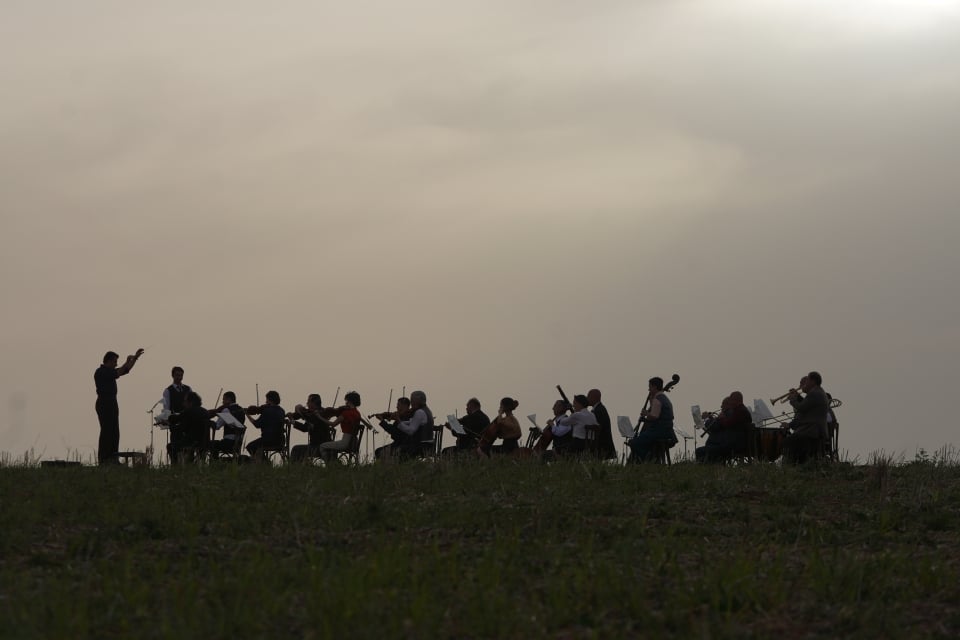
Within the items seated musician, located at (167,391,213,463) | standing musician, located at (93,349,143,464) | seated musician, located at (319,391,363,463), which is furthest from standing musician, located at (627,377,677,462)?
standing musician, located at (93,349,143,464)

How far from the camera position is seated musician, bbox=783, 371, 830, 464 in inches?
720

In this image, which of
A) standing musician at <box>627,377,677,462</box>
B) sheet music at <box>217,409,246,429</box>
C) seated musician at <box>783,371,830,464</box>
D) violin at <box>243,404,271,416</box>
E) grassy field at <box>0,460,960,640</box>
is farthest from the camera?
violin at <box>243,404,271,416</box>

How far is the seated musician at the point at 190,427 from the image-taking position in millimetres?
19359

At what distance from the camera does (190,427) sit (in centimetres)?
1953

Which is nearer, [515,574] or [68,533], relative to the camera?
[515,574]

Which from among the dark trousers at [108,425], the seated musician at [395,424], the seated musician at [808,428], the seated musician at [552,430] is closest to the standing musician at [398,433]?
the seated musician at [395,424]

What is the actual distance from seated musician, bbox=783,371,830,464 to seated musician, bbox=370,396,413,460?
5.79m

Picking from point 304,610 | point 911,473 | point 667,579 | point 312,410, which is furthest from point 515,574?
point 312,410

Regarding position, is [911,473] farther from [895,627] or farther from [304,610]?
[304,610]

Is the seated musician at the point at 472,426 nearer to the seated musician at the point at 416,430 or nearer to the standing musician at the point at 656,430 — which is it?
the seated musician at the point at 416,430

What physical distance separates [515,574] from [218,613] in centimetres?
241

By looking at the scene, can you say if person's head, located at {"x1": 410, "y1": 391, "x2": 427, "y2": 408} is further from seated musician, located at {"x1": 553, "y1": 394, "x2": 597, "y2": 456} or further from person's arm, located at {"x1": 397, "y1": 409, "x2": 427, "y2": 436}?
seated musician, located at {"x1": 553, "y1": 394, "x2": 597, "y2": 456}

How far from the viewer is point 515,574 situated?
32.6 feet

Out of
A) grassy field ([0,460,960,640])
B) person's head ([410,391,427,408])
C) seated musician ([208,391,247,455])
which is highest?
person's head ([410,391,427,408])
